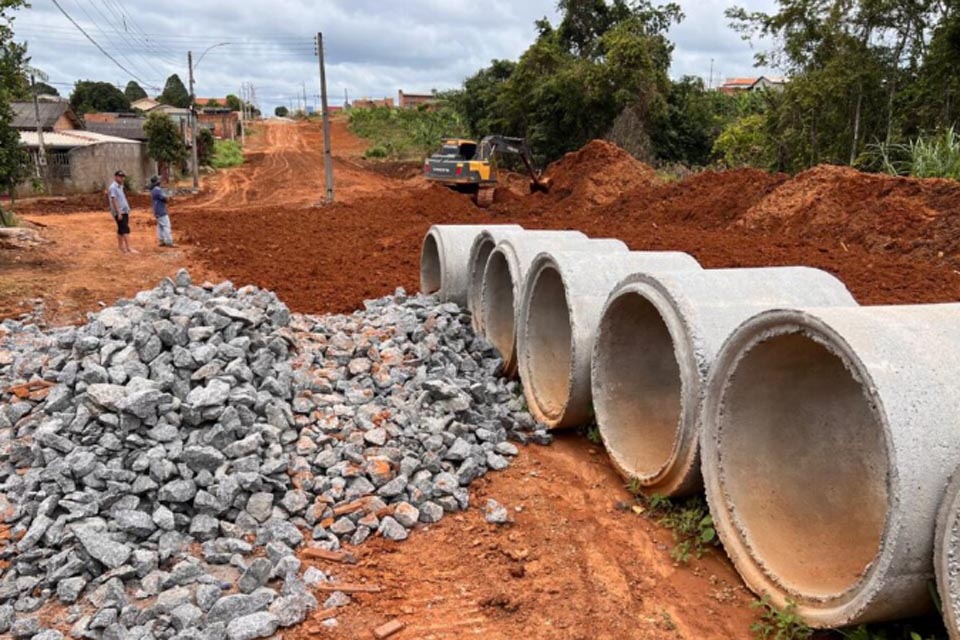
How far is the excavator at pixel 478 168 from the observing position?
2098 cm

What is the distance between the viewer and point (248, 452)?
→ 512cm

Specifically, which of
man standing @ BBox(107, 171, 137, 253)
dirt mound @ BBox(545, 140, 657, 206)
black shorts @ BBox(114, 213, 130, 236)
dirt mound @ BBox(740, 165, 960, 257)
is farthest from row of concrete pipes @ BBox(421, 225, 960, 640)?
dirt mound @ BBox(545, 140, 657, 206)

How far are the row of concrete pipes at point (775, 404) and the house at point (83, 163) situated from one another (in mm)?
28190

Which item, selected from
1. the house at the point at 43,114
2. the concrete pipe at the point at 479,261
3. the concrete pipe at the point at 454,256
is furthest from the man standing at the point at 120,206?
the house at the point at 43,114

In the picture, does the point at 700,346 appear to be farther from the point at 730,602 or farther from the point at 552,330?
the point at 552,330

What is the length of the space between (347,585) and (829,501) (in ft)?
9.81

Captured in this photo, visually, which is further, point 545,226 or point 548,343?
point 545,226

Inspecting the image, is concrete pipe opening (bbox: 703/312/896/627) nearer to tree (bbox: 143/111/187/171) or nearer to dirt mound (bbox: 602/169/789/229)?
dirt mound (bbox: 602/169/789/229)

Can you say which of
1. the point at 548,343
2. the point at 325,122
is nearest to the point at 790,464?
the point at 548,343

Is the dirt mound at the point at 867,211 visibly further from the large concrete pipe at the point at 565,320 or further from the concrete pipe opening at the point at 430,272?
the large concrete pipe at the point at 565,320

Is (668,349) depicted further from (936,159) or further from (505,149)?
(505,149)

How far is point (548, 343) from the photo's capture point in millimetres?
7039

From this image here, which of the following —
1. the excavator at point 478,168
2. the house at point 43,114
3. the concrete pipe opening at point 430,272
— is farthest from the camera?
the house at point 43,114

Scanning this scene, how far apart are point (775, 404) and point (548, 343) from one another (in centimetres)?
285
